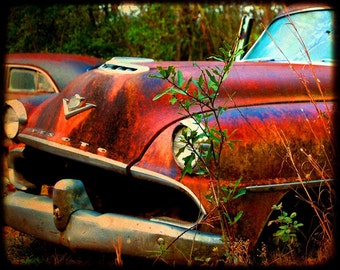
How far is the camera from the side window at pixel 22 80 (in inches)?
291

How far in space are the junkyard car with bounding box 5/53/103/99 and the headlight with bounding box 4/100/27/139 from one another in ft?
10.5

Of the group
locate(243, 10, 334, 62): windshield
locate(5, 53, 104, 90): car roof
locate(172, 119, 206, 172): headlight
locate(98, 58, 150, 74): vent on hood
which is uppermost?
locate(243, 10, 334, 62): windshield

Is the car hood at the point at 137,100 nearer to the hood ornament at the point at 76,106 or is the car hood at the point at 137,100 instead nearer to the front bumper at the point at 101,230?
the hood ornament at the point at 76,106

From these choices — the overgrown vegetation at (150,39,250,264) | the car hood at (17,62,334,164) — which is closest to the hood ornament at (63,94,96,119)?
the car hood at (17,62,334,164)

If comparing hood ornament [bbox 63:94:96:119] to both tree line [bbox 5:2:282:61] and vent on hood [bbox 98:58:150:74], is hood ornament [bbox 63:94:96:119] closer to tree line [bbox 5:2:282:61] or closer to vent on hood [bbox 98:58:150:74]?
vent on hood [bbox 98:58:150:74]

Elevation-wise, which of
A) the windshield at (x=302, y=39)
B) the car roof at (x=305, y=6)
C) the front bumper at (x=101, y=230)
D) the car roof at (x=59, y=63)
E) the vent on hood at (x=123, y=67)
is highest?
the car roof at (x=305, y=6)

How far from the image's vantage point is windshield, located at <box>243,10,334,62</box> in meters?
3.67

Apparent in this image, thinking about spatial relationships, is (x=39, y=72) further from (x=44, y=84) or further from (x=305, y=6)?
(x=305, y=6)

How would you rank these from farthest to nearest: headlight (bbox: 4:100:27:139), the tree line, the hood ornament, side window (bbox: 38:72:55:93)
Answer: the tree line → side window (bbox: 38:72:55:93) → headlight (bbox: 4:100:27:139) → the hood ornament

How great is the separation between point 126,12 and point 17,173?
795 cm

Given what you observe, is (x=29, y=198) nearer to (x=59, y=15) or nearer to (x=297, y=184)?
(x=297, y=184)

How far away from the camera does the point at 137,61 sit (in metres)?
3.71

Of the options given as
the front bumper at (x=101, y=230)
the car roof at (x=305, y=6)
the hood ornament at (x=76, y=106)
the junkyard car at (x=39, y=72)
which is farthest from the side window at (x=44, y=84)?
the front bumper at (x=101, y=230)

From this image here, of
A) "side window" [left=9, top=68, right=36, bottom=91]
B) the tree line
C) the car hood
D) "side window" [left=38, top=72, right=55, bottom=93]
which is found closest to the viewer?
the car hood
